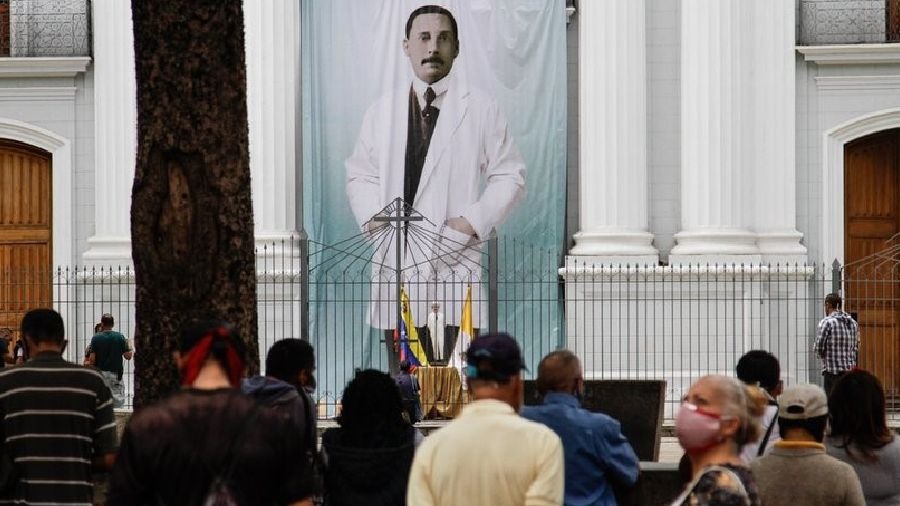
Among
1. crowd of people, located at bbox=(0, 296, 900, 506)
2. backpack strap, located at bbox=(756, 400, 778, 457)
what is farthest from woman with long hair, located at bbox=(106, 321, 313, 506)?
backpack strap, located at bbox=(756, 400, 778, 457)

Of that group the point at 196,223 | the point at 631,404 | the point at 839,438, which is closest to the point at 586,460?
the point at 839,438

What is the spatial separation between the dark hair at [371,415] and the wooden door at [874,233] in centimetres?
1591

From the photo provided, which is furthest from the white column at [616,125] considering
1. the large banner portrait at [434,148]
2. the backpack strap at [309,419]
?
the backpack strap at [309,419]

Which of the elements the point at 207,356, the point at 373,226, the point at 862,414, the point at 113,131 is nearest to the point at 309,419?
the point at 207,356

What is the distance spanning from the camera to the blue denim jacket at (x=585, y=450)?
6711 mm

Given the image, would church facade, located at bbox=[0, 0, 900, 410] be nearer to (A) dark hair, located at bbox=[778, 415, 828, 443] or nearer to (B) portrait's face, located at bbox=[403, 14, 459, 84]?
(B) portrait's face, located at bbox=[403, 14, 459, 84]

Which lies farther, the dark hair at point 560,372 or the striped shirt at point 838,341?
the striped shirt at point 838,341

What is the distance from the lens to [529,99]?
22031 mm

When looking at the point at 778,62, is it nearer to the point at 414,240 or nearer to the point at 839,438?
the point at 414,240

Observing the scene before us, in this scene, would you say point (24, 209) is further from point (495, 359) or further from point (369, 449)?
point (495, 359)

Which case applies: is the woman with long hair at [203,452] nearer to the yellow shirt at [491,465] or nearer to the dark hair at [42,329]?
the yellow shirt at [491,465]

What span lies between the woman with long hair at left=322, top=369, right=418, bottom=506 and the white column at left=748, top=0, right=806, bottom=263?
15.5 m

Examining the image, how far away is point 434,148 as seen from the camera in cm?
2219

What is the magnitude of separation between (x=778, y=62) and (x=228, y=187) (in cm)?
Result: 1480
